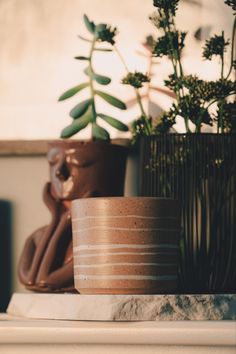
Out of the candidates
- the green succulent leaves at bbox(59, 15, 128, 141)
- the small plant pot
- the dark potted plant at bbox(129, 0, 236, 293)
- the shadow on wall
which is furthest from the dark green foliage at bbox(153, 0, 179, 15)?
the shadow on wall

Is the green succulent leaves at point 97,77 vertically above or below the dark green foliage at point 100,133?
above

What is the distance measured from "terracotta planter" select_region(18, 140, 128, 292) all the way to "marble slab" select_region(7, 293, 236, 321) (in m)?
0.17

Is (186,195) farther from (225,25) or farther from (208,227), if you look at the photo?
(225,25)

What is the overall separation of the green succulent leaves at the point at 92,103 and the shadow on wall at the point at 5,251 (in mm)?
144

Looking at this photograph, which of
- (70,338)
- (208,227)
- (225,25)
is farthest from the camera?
(225,25)

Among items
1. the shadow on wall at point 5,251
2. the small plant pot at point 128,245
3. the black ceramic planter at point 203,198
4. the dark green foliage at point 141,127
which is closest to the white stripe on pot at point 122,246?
the small plant pot at point 128,245

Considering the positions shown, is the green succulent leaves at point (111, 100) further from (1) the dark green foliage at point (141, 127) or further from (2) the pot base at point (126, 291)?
(2) the pot base at point (126, 291)

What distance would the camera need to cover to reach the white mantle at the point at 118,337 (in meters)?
0.72

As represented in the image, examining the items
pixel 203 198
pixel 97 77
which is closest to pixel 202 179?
pixel 203 198

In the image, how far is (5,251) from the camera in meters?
1.11

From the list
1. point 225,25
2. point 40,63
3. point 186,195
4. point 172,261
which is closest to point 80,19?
point 40,63

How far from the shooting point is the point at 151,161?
0.94m

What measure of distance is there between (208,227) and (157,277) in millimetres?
145

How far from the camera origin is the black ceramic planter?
0.91 m
